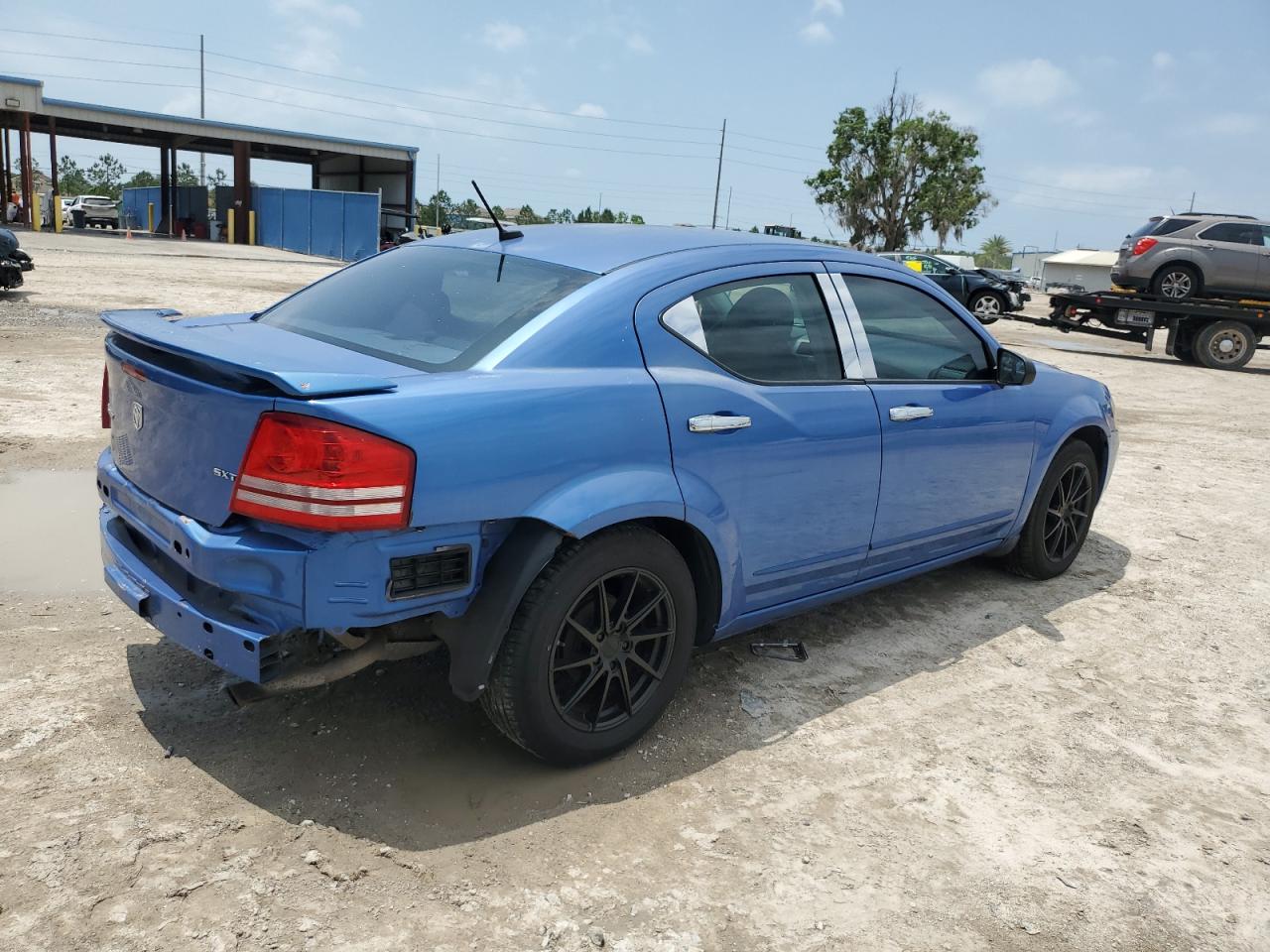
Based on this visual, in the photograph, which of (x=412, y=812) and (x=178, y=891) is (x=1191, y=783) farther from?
(x=178, y=891)

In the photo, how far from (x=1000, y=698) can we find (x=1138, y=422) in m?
8.03

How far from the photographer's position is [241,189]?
141 feet

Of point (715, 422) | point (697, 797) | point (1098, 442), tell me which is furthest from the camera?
point (1098, 442)

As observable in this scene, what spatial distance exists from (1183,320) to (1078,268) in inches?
2201

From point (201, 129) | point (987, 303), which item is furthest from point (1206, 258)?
point (201, 129)

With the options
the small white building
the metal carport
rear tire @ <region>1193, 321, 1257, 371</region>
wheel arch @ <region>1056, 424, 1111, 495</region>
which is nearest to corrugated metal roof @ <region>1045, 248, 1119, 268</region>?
the small white building

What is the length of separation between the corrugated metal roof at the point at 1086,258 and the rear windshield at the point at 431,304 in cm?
7058

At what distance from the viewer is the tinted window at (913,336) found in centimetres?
396

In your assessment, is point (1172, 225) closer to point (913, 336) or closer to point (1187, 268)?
point (1187, 268)

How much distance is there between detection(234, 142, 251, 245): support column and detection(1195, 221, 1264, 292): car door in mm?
36968

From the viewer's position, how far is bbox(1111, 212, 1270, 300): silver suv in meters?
17.8

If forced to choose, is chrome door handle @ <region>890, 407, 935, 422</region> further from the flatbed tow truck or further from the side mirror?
the flatbed tow truck

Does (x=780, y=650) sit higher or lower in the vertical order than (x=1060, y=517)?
lower

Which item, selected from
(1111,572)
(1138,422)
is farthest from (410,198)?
(1111,572)
